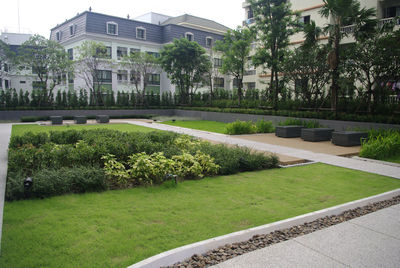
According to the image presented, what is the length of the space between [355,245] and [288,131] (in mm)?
11629

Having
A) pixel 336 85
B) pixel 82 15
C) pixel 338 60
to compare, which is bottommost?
pixel 336 85

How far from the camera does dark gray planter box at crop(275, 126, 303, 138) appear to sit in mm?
15156

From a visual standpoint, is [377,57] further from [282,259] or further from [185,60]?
[185,60]

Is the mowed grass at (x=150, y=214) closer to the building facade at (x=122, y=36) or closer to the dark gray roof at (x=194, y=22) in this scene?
the building facade at (x=122, y=36)

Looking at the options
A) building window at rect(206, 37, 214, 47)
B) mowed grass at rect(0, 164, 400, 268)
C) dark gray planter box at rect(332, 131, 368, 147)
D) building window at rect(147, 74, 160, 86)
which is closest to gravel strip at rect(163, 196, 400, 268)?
mowed grass at rect(0, 164, 400, 268)

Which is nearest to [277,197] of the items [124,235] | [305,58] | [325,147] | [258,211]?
[258,211]

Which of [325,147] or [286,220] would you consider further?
[325,147]

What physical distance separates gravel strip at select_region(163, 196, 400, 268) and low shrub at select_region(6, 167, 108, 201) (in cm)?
324

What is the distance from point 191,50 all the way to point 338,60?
18.1m

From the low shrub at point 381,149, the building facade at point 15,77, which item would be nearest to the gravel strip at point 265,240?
the low shrub at point 381,149

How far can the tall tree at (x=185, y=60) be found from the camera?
32.0 meters

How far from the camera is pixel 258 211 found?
199 inches

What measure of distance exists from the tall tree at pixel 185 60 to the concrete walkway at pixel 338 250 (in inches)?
1153

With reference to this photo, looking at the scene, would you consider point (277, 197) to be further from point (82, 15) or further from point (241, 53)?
point (82, 15)
